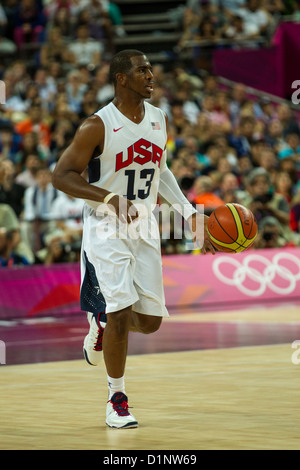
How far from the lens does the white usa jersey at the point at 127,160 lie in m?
7.02

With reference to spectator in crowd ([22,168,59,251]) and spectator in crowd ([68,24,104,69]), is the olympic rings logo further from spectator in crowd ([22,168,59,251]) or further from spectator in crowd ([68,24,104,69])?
spectator in crowd ([68,24,104,69])

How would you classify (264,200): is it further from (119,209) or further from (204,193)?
(119,209)

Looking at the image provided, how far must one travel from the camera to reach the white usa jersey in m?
7.02

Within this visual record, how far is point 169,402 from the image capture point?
25.3 ft

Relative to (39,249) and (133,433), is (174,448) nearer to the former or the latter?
(133,433)

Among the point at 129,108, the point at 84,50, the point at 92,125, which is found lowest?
the point at 92,125

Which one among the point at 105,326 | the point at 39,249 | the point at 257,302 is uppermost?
the point at 105,326

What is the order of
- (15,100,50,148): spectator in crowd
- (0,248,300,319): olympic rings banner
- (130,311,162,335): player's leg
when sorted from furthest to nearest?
(15,100,50,148): spectator in crowd → (0,248,300,319): olympic rings banner → (130,311,162,335): player's leg

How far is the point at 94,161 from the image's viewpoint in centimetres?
705

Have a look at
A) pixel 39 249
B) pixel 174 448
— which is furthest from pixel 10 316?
pixel 174 448

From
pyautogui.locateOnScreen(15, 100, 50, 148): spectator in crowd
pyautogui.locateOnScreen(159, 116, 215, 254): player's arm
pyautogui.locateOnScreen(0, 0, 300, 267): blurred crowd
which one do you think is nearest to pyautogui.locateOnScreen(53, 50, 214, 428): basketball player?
pyautogui.locateOnScreen(159, 116, 215, 254): player's arm

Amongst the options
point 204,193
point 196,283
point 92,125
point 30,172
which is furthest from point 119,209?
point 30,172

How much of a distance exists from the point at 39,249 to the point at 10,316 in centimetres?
128

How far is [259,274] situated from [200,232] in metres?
8.78
